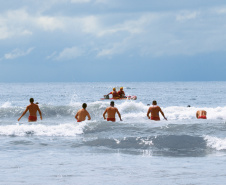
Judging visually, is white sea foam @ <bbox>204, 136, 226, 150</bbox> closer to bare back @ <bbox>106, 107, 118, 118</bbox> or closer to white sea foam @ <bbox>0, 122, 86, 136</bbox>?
bare back @ <bbox>106, 107, 118, 118</bbox>

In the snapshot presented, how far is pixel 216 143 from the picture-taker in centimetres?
1409

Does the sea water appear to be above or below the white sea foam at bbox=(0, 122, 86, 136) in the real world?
below

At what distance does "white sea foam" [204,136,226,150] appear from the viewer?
44.4ft

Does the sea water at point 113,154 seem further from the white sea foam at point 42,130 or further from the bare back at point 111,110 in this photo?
the bare back at point 111,110

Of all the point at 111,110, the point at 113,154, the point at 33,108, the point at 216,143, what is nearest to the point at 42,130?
the point at 33,108

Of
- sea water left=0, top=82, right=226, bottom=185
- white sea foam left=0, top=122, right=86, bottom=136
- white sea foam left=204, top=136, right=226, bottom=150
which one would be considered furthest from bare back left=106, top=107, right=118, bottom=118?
white sea foam left=204, top=136, right=226, bottom=150

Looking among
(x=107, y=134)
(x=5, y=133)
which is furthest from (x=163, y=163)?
(x=5, y=133)

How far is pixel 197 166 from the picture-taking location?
1011cm

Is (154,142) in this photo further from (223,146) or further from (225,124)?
(225,124)

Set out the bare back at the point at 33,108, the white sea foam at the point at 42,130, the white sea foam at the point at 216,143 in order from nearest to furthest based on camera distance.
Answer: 1. the white sea foam at the point at 216,143
2. the white sea foam at the point at 42,130
3. the bare back at the point at 33,108

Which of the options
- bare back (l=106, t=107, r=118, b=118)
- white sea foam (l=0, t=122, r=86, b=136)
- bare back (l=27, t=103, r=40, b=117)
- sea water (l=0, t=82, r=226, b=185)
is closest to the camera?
sea water (l=0, t=82, r=226, b=185)

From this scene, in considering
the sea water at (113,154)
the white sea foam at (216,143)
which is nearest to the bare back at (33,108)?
the sea water at (113,154)

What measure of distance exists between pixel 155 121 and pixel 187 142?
4.81 m

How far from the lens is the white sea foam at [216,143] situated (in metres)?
13.5
